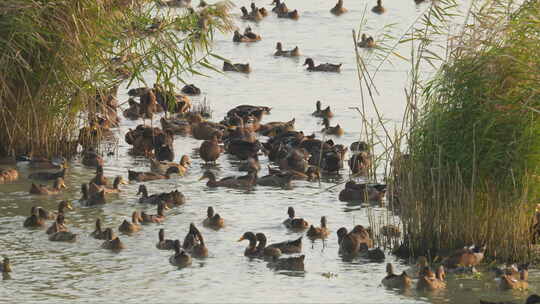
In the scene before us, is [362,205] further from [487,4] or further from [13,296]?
[13,296]

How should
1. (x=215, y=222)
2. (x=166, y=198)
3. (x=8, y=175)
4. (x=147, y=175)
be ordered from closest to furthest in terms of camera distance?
(x=215, y=222) → (x=166, y=198) → (x=8, y=175) → (x=147, y=175)

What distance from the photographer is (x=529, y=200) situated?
45.3 ft

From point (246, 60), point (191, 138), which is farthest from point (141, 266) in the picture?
point (246, 60)

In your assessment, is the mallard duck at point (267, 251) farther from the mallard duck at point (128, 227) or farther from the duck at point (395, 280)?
the mallard duck at point (128, 227)

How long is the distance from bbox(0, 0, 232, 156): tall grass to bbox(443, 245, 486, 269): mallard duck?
6.55 meters

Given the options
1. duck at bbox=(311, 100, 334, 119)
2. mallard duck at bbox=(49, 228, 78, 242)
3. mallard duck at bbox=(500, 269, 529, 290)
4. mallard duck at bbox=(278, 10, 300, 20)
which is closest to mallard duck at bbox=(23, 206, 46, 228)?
mallard duck at bbox=(49, 228, 78, 242)

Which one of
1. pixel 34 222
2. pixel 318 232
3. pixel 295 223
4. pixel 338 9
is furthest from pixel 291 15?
pixel 34 222

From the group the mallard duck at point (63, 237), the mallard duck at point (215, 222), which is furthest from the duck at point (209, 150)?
the mallard duck at point (63, 237)

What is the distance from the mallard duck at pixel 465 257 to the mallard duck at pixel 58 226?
16.1 feet

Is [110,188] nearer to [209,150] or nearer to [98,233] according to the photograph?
[209,150]

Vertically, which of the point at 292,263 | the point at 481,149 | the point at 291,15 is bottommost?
the point at 292,263

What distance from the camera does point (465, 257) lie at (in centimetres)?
1321

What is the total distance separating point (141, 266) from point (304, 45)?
69.6 feet

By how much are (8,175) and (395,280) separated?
24.4ft
